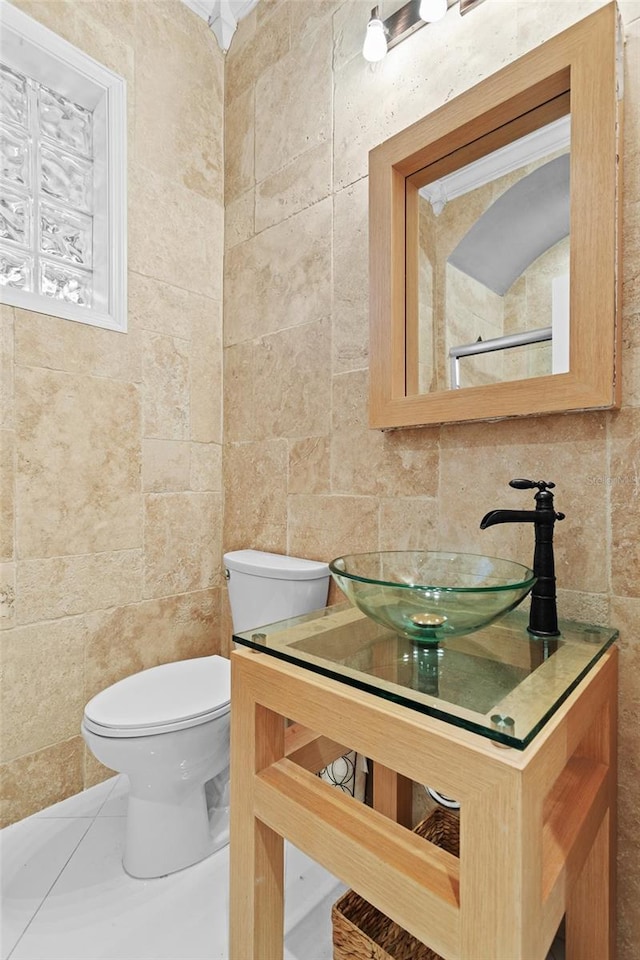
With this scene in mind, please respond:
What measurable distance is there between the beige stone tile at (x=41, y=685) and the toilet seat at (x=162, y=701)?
0.26 m

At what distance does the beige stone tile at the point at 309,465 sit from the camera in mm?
1558

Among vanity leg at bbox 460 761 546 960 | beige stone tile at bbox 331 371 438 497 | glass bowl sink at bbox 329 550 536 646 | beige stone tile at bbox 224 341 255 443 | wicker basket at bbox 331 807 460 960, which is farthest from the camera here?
beige stone tile at bbox 224 341 255 443

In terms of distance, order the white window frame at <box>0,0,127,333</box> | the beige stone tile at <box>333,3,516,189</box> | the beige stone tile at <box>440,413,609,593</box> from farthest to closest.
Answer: the white window frame at <box>0,0,127,333</box> < the beige stone tile at <box>333,3,516,189</box> < the beige stone tile at <box>440,413,609,593</box>

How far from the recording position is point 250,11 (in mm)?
1860

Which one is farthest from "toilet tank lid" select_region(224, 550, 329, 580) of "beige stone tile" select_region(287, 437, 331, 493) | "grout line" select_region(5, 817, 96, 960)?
"grout line" select_region(5, 817, 96, 960)

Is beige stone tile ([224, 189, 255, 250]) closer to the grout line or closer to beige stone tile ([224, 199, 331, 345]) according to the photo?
beige stone tile ([224, 199, 331, 345])

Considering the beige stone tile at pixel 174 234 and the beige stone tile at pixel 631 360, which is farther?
the beige stone tile at pixel 174 234

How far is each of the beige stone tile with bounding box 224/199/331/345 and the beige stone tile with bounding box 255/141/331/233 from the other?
0.11ft

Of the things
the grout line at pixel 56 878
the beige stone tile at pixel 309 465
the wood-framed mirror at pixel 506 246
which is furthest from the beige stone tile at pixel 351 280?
the grout line at pixel 56 878

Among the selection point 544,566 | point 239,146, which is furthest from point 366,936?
point 239,146

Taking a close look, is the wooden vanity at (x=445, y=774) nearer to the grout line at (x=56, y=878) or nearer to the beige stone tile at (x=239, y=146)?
the grout line at (x=56, y=878)

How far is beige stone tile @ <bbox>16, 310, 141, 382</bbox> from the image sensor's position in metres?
1.47

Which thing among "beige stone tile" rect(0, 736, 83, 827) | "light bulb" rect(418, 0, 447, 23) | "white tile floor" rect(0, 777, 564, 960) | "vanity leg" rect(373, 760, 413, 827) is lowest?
"white tile floor" rect(0, 777, 564, 960)

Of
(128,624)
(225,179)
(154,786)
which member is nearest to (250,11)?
(225,179)
